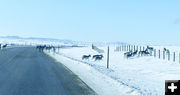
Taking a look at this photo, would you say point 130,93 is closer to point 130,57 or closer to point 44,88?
point 44,88

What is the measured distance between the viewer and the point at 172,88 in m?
5.38

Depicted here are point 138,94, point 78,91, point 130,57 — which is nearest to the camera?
point 138,94

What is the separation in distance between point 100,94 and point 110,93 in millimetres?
463

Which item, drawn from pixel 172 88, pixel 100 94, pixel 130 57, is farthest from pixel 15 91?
pixel 130 57

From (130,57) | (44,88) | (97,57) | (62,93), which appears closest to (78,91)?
(62,93)

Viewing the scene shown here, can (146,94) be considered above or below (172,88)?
below

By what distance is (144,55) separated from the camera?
4516cm

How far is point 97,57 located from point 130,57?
5.21 m

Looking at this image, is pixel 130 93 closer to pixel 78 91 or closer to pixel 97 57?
pixel 78 91

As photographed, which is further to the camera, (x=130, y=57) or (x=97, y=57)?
(x=130, y=57)

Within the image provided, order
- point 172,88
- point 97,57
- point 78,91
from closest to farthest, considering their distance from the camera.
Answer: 1. point 172,88
2. point 78,91
3. point 97,57

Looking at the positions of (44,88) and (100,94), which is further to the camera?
(44,88)

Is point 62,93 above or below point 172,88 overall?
below

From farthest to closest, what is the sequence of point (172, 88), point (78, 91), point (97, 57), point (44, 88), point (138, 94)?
1. point (97, 57)
2. point (44, 88)
3. point (78, 91)
4. point (138, 94)
5. point (172, 88)
